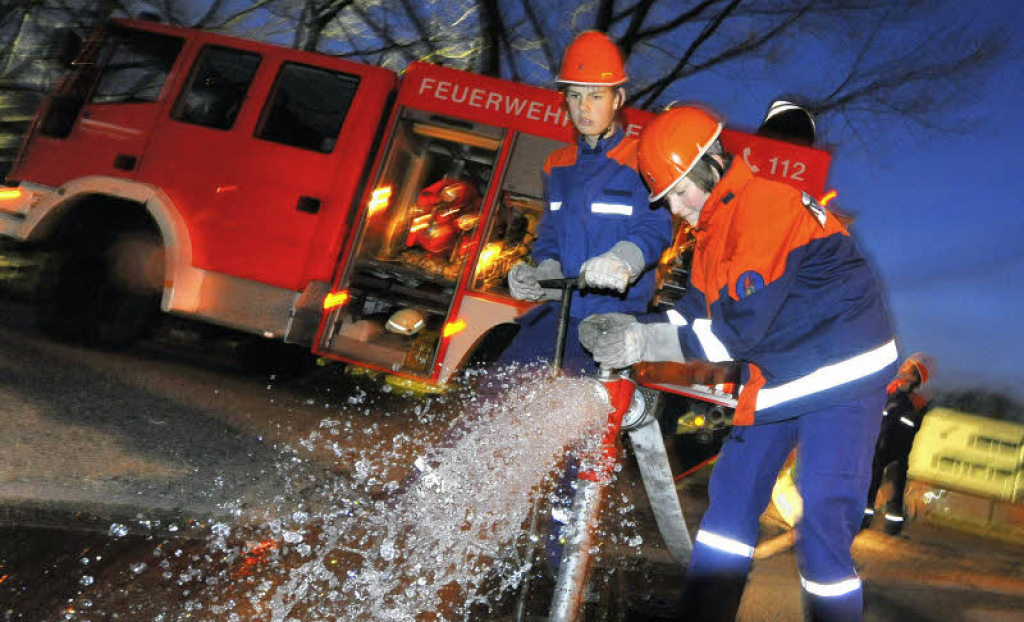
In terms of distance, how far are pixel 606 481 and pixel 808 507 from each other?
61cm

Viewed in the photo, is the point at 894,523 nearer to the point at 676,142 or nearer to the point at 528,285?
the point at 528,285

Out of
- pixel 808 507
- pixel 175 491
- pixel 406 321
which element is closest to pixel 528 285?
pixel 808 507

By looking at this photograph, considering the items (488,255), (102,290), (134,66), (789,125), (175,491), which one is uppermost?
(789,125)

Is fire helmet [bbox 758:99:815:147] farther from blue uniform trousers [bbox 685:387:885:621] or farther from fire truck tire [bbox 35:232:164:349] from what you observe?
fire truck tire [bbox 35:232:164:349]

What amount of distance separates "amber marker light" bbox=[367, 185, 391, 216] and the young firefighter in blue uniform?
370cm

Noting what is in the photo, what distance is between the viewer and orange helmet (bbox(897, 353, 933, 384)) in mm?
6031

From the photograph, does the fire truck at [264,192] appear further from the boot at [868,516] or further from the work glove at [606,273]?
the work glove at [606,273]

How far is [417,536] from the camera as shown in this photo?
292cm

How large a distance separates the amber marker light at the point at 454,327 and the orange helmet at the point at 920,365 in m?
3.60

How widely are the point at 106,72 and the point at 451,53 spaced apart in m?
7.61

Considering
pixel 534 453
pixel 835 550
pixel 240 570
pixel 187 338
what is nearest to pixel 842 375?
pixel 835 550

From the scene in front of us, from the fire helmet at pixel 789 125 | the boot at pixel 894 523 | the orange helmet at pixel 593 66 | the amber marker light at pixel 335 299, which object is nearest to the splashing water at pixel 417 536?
the orange helmet at pixel 593 66

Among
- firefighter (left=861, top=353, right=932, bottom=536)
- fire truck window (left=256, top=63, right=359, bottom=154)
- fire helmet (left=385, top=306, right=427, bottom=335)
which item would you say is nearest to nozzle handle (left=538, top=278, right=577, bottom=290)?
fire helmet (left=385, top=306, right=427, bottom=335)

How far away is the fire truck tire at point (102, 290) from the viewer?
5695 mm
